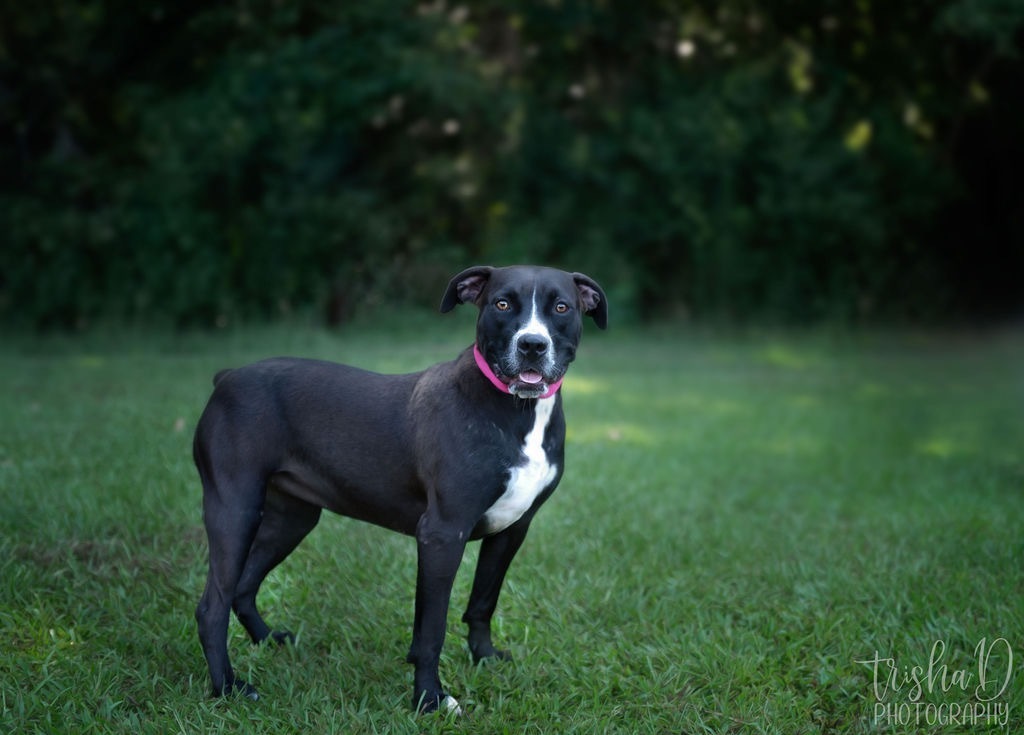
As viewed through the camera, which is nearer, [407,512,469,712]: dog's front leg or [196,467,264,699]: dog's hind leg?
[407,512,469,712]: dog's front leg

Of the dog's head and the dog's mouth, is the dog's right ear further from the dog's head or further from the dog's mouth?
the dog's mouth

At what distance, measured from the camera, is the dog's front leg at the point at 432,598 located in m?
3.54

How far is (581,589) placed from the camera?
4.98 meters

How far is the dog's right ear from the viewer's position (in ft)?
12.4

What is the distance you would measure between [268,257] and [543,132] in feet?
16.4

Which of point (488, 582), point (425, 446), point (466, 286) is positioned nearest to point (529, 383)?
point (425, 446)

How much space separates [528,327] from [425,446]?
55cm

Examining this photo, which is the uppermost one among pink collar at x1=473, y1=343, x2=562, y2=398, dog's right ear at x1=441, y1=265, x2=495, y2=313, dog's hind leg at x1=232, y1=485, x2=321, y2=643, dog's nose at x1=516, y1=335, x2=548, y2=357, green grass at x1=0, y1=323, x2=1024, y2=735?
dog's right ear at x1=441, y1=265, x2=495, y2=313

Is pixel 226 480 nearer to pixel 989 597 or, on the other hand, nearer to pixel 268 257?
pixel 989 597

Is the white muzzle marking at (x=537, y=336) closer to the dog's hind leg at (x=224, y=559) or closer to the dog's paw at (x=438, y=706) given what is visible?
the dog's hind leg at (x=224, y=559)

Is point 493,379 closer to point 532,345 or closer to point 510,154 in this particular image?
point 532,345

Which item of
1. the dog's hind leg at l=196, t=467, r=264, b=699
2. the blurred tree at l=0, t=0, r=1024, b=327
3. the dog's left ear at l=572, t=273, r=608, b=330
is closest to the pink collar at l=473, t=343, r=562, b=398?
the dog's left ear at l=572, t=273, r=608, b=330

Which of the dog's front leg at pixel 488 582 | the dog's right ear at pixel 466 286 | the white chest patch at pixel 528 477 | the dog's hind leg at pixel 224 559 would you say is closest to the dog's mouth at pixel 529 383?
the white chest patch at pixel 528 477

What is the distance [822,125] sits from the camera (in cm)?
1775
